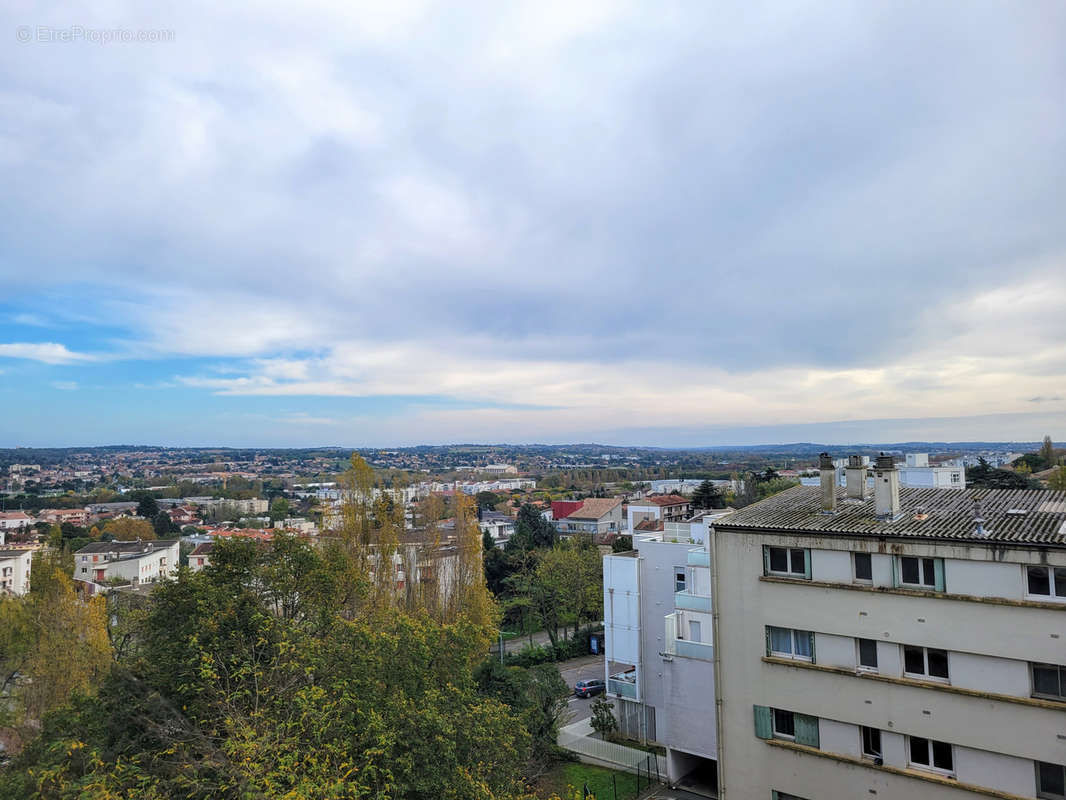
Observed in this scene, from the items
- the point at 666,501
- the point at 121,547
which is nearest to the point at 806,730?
the point at 121,547

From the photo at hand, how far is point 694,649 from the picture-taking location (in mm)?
22547

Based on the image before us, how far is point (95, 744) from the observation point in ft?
41.1

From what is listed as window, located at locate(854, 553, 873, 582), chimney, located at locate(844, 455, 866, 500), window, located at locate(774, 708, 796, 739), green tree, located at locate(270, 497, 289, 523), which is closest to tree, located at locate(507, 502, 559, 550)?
chimney, located at locate(844, 455, 866, 500)

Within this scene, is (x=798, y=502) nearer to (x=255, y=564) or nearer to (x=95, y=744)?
(x=255, y=564)

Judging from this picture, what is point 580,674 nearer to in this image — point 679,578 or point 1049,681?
point 679,578

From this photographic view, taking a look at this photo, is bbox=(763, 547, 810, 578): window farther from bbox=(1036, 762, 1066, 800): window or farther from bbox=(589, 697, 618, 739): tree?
bbox=(589, 697, 618, 739): tree

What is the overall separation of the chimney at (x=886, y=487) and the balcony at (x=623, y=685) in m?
16.3

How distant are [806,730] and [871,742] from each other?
1478 millimetres

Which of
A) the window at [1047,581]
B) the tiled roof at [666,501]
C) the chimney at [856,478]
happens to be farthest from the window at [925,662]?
the tiled roof at [666,501]

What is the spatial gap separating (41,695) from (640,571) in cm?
2435

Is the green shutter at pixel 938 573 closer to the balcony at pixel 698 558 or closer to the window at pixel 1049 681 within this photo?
the window at pixel 1049 681

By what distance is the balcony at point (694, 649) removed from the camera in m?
22.3

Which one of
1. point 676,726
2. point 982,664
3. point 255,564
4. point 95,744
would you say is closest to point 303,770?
point 95,744

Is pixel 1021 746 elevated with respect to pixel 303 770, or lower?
lower
